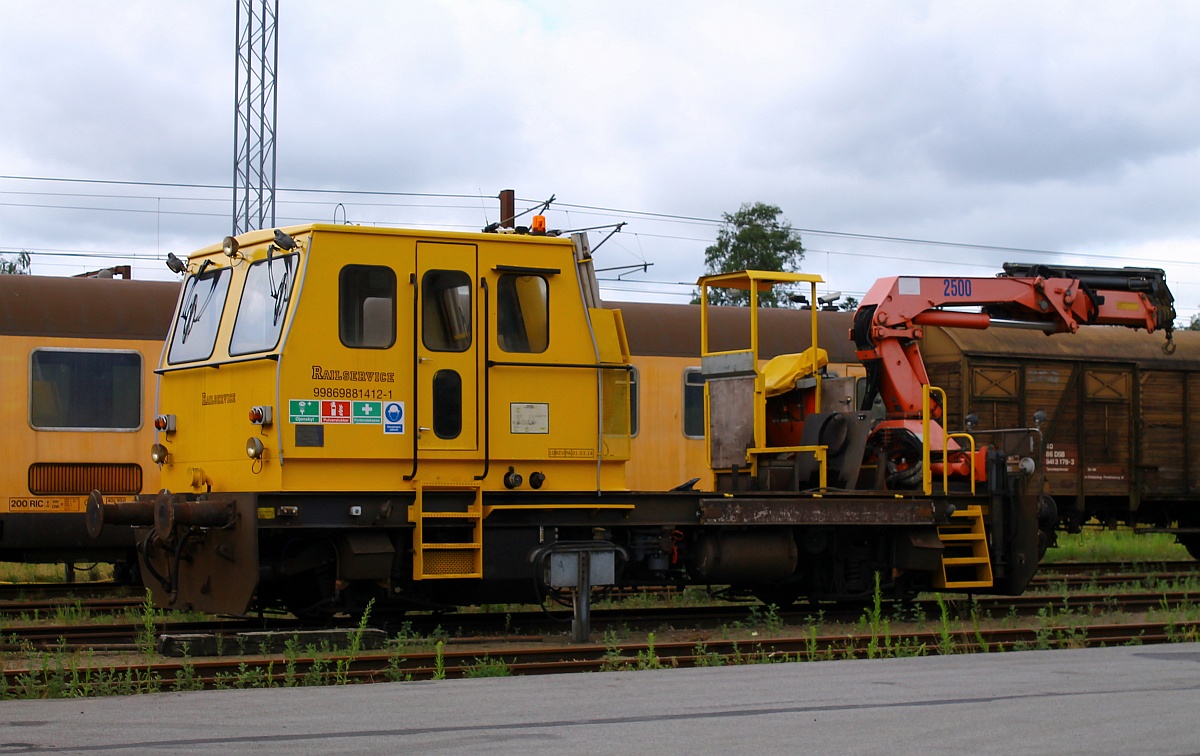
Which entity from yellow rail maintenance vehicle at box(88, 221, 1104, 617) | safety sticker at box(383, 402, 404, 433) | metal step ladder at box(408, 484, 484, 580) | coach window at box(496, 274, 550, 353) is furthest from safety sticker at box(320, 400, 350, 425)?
coach window at box(496, 274, 550, 353)

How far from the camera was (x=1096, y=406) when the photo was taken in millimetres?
20406

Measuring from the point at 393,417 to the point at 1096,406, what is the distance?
13.1 metres

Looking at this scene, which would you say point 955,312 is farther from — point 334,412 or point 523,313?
point 334,412

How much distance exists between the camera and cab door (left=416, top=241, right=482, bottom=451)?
10711mm

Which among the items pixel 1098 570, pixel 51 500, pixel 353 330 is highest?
pixel 353 330

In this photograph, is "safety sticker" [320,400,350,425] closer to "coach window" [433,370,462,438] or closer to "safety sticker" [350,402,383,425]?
"safety sticker" [350,402,383,425]

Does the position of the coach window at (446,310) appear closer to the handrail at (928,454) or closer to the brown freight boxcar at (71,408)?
the handrail at (928,454)

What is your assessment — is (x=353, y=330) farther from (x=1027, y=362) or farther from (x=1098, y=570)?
(x=1098, y=570)

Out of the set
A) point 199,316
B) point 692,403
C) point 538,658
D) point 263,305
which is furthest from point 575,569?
point 692,403

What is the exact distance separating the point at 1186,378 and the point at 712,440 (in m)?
10.7

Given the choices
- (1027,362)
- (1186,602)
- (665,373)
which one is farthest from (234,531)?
(1027,362)

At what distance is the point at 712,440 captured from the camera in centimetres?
1397

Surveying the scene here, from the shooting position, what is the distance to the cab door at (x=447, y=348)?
10.7 metres

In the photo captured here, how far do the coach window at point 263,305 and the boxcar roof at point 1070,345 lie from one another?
37.1ft
